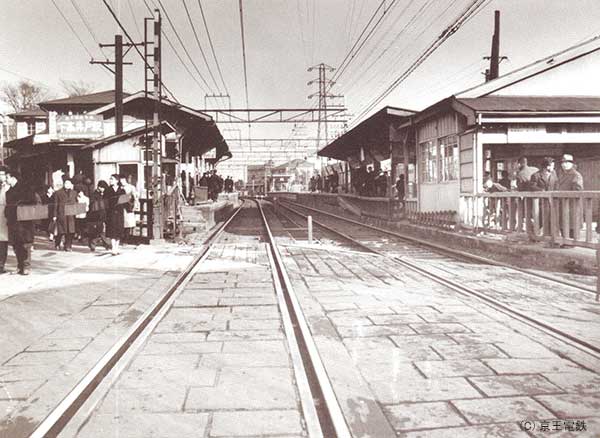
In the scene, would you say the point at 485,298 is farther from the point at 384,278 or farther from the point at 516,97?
the point at 516,97

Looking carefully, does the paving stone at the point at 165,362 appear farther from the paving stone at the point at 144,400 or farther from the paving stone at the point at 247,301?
the paving stone at the point at 247,301

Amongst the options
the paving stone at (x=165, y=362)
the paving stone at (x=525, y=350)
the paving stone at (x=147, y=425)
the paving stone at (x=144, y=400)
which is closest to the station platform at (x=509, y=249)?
the paving stone at (x=525, y=350)

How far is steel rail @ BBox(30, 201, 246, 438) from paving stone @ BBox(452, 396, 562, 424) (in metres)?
2.25

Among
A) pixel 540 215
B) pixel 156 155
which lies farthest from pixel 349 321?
pixel 156 155

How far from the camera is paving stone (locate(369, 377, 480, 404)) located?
355 centimetres

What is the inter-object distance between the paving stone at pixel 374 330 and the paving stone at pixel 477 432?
202 centimetres

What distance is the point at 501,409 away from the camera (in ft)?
11.0

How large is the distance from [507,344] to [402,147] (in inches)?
689

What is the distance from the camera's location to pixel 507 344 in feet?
15.5

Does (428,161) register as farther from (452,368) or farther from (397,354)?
(452,368)

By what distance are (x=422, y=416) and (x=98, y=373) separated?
2265mm

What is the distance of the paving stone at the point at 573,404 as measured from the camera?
3.25 metres

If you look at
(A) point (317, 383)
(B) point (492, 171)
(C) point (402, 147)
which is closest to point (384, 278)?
(A) point (317, 383)

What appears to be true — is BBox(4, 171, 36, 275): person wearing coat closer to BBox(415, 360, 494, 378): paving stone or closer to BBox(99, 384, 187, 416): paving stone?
BBox(99, 384, 187, 416): paving stone
